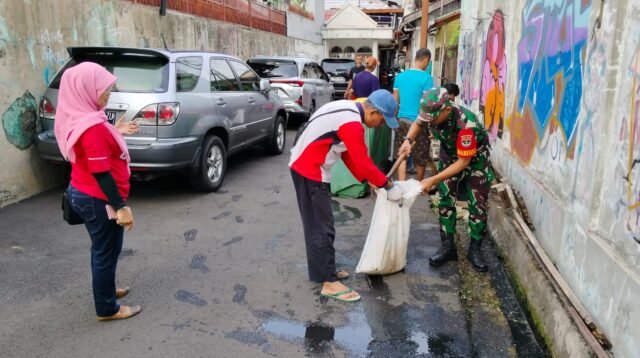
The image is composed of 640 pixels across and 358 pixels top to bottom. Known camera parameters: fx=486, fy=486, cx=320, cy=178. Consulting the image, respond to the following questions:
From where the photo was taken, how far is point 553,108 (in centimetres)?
384

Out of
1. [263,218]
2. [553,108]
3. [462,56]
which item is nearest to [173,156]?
[263,218]

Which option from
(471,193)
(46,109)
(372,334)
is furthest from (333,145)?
(46,109)

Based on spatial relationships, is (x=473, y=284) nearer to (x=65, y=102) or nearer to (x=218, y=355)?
(x=218, y=355)

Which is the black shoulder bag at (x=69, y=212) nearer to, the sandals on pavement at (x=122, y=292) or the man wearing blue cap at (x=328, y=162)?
the sandals on pavement at (x=122, y=292)

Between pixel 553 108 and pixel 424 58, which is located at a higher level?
pixel 424 58

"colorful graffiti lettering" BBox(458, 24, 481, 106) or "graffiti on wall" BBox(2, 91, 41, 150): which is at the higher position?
"colorful graffiti lettering" BBox(458, 24, 481, 106)

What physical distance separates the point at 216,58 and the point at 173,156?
2.01 meters

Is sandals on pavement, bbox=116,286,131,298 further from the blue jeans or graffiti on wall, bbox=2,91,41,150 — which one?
graffiti on wall, bbox=2,91,41,150

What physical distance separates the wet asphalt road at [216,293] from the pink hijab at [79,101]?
1.24m

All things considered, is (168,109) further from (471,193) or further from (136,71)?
(471,193)

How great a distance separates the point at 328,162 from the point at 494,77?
356 cm

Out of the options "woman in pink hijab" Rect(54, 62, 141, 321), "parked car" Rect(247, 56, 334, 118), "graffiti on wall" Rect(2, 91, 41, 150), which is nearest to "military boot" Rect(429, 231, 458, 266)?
"woman in pink hijab" Rect(54, 62, 141, 321)

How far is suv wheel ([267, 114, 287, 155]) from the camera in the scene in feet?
28.6

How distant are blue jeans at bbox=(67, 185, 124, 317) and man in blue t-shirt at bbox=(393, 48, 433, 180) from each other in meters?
4.03
